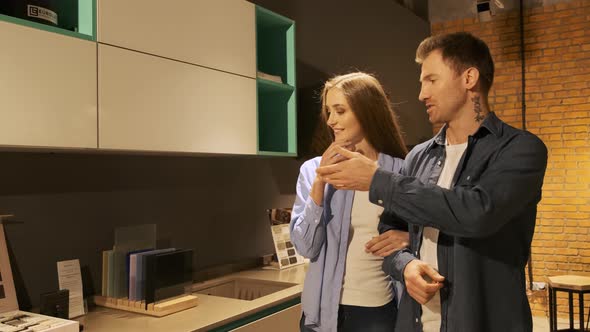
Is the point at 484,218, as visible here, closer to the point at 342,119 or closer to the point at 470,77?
the point at 470,77

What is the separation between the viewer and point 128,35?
2.02 metres

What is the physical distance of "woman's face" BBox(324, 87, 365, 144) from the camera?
72.0 inches

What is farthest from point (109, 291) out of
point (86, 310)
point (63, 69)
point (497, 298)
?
point (497, 298)

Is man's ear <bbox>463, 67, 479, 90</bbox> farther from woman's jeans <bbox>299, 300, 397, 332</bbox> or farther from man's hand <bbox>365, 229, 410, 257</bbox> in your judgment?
woman's jeans <bbox>299, 300, 397, 332</bbox>

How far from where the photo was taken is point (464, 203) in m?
1.18

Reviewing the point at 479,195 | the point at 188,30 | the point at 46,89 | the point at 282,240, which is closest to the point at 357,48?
the point at 282,240

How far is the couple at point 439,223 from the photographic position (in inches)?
47.3

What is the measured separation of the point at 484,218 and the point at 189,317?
1343 millimetres

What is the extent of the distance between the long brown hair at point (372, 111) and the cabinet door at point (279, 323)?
94 cm

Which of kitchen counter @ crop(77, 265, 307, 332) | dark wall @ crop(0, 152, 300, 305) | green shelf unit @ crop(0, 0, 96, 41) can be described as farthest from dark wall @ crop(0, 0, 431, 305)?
green shelf unit @ crop(0, 0, 96, 41)

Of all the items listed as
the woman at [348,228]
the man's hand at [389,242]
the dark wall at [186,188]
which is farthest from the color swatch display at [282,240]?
the man's hand at [389,242]

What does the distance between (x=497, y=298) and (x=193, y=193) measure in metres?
1.94

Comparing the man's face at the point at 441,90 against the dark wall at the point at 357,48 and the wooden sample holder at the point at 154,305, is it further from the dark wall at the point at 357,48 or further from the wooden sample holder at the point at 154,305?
the dark wall at the point at 357,48

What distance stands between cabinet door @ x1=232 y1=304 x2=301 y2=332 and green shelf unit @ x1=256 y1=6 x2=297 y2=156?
898 mm
